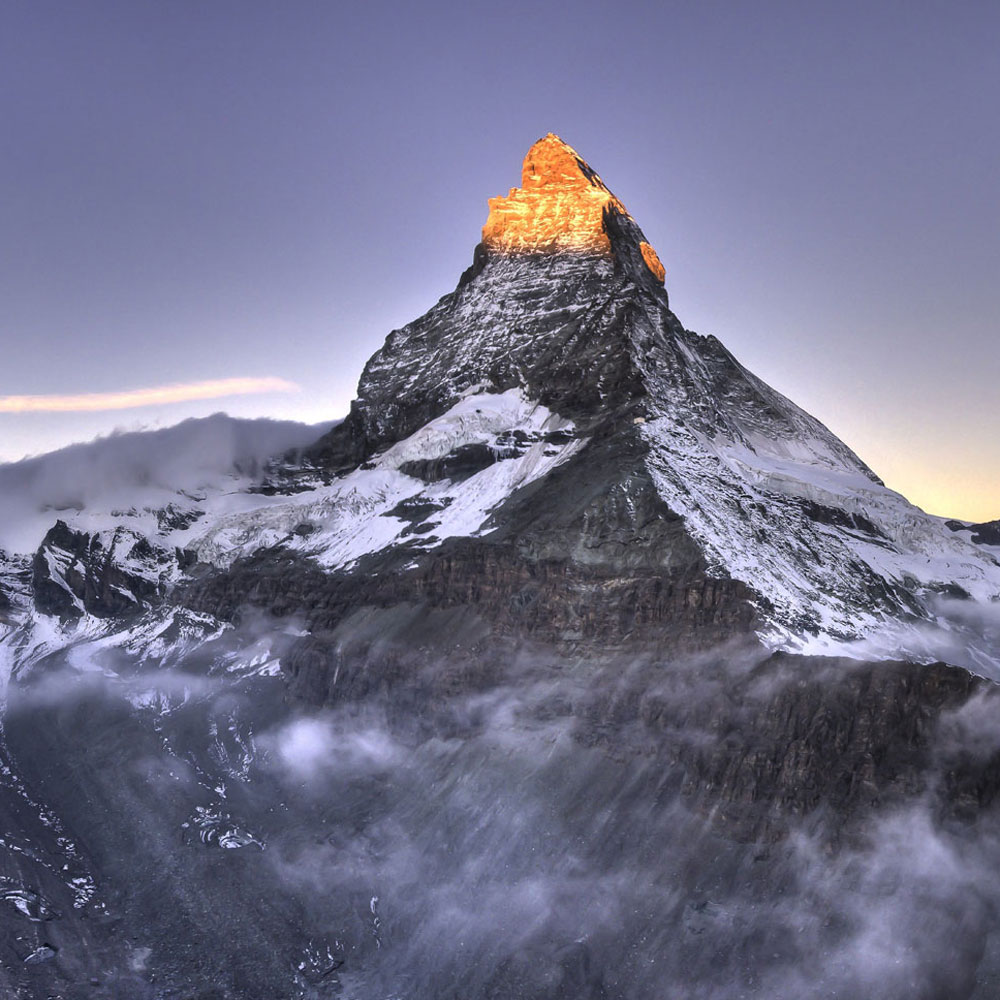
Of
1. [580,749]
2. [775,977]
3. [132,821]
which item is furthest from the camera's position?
[132,821]

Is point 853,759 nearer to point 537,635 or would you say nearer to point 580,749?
point 580,749

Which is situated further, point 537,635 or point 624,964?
point 537,635

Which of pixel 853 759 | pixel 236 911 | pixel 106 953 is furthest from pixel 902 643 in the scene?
pixel 106 953

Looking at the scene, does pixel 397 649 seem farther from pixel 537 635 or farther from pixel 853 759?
pixel 853 759

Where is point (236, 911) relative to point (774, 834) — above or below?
below

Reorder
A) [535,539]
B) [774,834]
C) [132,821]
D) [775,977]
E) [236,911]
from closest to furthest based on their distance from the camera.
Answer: [775,977], [774,834], [236,911], [132,821], [535,539]

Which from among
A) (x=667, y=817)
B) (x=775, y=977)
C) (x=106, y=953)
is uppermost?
(x=667, y=817)
